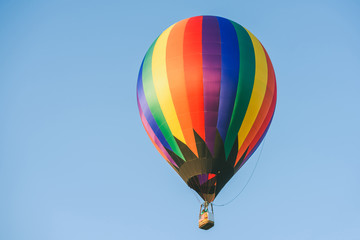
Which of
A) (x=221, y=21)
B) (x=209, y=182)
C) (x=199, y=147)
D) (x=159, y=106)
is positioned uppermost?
(x=221, y=21)

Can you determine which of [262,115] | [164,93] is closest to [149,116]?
[164,93]

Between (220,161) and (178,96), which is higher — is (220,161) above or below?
below

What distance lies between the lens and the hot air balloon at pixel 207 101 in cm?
1689

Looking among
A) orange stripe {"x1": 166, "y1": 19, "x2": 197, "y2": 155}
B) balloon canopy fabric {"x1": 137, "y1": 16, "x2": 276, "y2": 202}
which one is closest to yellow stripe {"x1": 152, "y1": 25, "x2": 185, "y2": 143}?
balloon canopy fabric {"x1": 137, "y1": 16, "x2": 276, "y2": 202}

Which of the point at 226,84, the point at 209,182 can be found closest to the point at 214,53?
the point at 226,84

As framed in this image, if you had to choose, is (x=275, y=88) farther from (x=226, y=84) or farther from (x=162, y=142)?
(x=162, y=142)

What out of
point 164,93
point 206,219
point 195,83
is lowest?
point 206,219

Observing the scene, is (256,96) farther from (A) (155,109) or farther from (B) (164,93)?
(A) (155,109)

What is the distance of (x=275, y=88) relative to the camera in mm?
18625

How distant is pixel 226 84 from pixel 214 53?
111 cm

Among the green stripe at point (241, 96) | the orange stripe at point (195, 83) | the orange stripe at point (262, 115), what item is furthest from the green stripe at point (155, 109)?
the orange stripe at point (262, 115)

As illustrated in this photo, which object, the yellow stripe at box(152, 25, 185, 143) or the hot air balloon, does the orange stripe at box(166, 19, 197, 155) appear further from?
the yellow stripe at box(152, 25, 185, 143)

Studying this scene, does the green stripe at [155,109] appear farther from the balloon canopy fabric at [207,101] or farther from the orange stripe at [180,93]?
the orange stripe at [180,93]

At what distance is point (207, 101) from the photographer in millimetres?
16828
